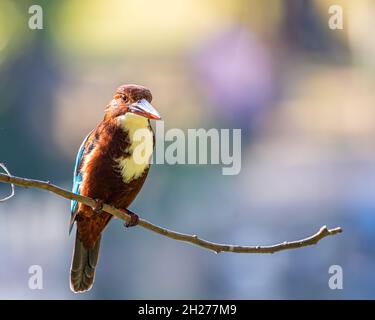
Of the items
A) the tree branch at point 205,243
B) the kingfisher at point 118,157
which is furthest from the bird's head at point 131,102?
the tree branch at point 205,243

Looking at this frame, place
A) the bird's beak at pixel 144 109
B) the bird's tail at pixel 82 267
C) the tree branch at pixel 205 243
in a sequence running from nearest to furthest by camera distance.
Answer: the tree branch at pixel 205 243 < the bird's beak at pixel 144 109 < the bird's tail at pixel 82 267

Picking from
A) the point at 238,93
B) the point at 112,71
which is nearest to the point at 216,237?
the point at 238,93

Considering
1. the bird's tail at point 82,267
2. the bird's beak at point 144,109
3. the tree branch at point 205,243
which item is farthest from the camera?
the bird's tail at point 82,267

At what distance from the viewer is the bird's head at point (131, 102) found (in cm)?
226

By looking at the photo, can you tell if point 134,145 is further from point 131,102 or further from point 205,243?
point 205,243

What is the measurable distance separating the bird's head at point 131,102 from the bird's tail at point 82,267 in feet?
1.56

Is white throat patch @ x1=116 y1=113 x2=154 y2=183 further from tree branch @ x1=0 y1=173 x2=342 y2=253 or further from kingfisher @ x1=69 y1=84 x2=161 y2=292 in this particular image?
tree branch @ x1=0 y1=173 x2=342 y2=253

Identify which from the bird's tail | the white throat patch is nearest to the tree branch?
the white throat patch

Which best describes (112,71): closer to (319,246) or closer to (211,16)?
(211,16)

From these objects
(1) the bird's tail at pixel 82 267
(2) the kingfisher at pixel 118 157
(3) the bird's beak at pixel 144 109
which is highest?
(3) the bird's beak at pixel 144 109

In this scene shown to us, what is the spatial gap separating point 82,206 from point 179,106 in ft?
3.25

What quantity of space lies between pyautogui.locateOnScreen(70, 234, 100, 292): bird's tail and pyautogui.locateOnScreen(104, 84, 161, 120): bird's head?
474 mm

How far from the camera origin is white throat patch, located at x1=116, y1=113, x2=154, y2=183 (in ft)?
7.51

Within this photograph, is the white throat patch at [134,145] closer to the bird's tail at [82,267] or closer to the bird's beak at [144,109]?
the bird's beak at [144,109]
